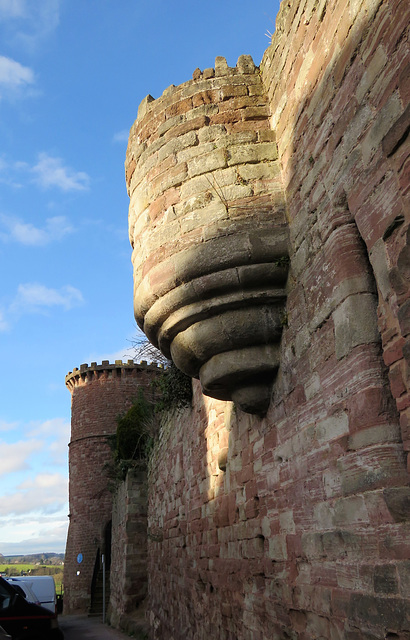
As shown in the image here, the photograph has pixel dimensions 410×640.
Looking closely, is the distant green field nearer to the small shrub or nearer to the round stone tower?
the round stone tower

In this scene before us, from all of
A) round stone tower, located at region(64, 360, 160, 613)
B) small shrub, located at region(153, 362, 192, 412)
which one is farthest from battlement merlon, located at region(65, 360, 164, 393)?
small shrub, located at region(153, 362, 192, 412)

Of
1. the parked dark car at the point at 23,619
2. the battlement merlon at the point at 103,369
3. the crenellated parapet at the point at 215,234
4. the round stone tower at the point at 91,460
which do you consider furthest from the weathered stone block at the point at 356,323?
the battlement merlon at the point at 103,369

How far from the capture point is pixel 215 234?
3.85m

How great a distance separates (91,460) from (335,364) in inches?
874

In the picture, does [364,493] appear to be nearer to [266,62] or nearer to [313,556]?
[313,556]

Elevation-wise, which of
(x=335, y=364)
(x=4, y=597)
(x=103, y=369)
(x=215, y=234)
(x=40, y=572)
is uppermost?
(x=103, y=369)

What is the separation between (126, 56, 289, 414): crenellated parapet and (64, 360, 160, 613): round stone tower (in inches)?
687

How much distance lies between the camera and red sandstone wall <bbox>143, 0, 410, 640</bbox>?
2.49 meters

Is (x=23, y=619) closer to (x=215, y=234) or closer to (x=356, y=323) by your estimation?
(x=215, y=234)

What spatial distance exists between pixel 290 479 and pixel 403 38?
2588 millimetres

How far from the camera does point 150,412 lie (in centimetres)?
1306

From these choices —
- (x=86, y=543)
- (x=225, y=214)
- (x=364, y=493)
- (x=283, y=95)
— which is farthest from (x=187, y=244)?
(x=86, y=543)

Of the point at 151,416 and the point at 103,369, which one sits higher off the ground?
the point at 103,369

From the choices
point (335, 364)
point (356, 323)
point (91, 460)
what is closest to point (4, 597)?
point (335, 364)
